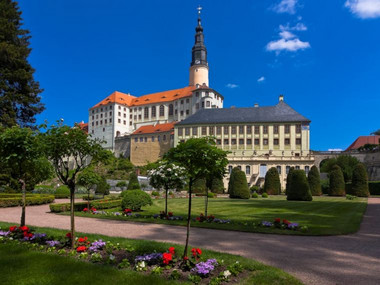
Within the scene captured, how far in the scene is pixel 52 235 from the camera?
912 centimetres

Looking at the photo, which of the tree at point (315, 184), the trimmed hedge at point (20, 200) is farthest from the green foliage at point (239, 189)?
the trimmed hedge at point (20, 200)

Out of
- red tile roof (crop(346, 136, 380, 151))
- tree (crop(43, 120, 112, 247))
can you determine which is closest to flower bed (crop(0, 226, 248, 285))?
tree (crop(43, 120, 112, 247))

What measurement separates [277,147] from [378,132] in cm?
1885

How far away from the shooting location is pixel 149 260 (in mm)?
6559

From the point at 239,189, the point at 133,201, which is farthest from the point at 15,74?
the point at 239,189

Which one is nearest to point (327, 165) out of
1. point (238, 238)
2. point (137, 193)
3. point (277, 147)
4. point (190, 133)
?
point (277, 147)

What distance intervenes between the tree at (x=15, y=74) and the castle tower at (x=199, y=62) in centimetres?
6825

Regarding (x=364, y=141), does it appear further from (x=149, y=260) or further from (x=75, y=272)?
(x=75, y=272)

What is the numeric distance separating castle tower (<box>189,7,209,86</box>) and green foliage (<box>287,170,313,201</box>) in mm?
71372

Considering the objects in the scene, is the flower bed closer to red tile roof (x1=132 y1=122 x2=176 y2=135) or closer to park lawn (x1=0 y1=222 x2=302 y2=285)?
park lawn (x1=0 y1=222 x2=302 y2=285)

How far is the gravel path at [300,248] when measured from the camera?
20.7ft

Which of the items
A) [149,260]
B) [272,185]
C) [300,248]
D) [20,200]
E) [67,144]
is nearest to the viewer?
[149,260]

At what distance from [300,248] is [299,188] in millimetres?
23365

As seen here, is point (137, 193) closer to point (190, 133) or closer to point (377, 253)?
point (377, 253)
